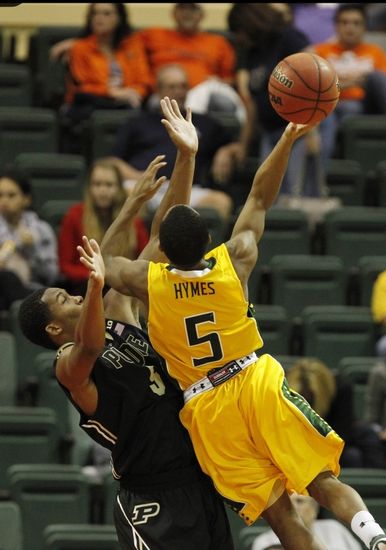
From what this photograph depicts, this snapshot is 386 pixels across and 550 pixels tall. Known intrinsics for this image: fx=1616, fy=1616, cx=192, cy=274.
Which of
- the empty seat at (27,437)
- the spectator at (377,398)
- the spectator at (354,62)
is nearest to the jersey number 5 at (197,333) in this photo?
the empty seat at (27,437)

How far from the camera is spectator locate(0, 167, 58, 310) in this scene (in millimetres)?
10859

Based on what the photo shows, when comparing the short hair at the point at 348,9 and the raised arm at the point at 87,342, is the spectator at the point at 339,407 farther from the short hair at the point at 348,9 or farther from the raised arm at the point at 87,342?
the short hair at the point at 348,9

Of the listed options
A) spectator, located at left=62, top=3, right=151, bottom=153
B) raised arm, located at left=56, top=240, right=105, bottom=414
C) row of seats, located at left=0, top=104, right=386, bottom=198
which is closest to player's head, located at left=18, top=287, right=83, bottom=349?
raised arm, located at left=56, top=240, right=105, bottom=414

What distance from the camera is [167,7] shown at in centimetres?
1503

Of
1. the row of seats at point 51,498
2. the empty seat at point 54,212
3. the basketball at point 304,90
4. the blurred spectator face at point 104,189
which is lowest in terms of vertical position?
the row of seats at point 51,498

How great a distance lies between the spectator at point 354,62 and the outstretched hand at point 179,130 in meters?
5.52

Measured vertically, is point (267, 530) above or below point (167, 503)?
below

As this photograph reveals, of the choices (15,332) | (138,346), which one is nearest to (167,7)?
(15,332)

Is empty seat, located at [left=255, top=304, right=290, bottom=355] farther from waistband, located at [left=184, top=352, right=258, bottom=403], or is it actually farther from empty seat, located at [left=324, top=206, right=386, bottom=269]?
waistband, located at [left=184, top=352, right=258, bottom=403]

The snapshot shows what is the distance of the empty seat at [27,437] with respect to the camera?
9.62 m

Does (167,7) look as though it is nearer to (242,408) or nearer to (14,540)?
(14,540)

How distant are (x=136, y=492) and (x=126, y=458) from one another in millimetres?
183

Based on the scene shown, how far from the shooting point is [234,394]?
7039mm

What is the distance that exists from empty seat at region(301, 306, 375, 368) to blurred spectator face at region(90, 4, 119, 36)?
324cm
